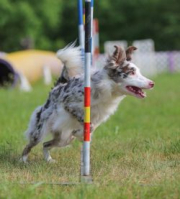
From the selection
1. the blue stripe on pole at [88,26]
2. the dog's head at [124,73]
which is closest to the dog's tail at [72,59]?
the dog's head at [124,73]

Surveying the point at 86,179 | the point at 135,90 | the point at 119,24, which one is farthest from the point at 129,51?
the point at 119,24

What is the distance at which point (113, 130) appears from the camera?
8.70m

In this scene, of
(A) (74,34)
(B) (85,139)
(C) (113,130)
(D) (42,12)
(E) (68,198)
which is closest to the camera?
(E) (68,198)

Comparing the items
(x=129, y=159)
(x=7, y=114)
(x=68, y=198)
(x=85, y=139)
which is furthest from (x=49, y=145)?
(x=7, y=114)

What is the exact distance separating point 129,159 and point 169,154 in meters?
0.58

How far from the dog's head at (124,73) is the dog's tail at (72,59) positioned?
764 millimetres

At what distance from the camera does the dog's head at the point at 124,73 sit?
18.3ft

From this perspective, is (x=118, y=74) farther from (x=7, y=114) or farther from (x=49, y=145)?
(x=7, y=114)

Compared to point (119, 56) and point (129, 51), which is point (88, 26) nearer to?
point (119, 56)

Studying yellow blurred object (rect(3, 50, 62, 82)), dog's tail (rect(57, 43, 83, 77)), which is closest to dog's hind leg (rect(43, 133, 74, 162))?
dog's tail (rect(57, 43, 83, 77))

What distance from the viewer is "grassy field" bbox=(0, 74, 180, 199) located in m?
4.36

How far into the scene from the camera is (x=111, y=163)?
18.7 ft

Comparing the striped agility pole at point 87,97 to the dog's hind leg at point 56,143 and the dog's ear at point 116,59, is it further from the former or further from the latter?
the dog's hind leg at point 56,143

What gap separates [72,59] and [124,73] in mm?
980
